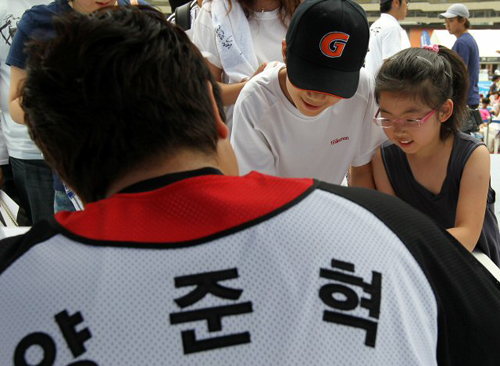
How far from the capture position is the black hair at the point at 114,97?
68 cm

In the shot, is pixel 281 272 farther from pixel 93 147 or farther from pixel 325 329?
pixel 93 147

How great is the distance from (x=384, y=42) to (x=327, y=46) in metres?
2.32

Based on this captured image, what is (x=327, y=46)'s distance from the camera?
1.44 metres

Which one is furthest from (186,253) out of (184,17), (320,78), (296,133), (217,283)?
(184,17)

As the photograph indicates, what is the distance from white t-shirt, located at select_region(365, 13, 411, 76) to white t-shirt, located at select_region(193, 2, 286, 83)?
1683 millimetres

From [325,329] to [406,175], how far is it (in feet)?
4.22

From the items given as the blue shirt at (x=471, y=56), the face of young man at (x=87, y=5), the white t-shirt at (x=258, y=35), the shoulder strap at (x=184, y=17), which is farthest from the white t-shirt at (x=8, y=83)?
the blue shirt at (x=471, y=56)

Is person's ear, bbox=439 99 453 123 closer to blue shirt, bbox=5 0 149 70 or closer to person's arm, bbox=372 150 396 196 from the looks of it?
person's arm, bbox=372 150 396 196

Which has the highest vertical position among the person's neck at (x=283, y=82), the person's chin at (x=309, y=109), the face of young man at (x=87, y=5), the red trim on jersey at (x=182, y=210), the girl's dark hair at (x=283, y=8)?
the face of young man at (x=87, y=5)

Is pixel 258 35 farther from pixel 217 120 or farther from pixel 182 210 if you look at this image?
pixel 182 210

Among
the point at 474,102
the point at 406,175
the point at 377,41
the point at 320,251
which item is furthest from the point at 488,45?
the point at 320,251

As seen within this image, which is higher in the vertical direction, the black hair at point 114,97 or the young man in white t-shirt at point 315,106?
the black hair at point 114,97

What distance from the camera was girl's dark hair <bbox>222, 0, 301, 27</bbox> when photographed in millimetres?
1924

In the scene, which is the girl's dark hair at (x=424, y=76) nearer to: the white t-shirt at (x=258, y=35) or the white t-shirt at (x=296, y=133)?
the white t-shirt at (x=296, y=133)
